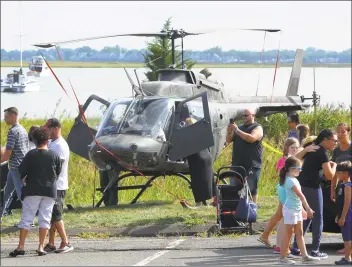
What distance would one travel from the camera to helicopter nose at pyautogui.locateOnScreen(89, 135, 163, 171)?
18203 mm

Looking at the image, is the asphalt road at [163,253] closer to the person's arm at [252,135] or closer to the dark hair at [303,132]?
the person's arm at [252,135]

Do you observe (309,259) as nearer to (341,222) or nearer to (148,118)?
(341,222)

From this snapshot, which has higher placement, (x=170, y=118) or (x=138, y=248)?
(x=170, y=118)

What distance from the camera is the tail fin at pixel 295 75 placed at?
2566 centimetres

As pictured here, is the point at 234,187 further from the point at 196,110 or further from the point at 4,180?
the point at 4,180

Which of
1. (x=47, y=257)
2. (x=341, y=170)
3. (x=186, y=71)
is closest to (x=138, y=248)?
(x=47, y=257)

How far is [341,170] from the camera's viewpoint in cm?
1360

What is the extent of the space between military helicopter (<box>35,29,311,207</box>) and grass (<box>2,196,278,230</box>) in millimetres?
809

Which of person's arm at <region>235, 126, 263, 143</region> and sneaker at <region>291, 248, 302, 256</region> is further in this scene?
person's arm at <region>235, 126, 263, 143</region>

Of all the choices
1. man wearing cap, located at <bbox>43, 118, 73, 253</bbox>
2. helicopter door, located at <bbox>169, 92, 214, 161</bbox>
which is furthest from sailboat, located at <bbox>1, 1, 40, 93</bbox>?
man wearing cap, located at <bbox>43, 118, 73, 253</bbox>

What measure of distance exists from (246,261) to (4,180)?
6930mm

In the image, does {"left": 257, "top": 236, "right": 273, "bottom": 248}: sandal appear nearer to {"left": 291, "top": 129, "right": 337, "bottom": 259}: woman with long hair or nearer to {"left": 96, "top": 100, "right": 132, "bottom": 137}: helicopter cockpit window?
{"left": 291, "top": 129, "right": 337, "bottom": 259}: woman with long hair

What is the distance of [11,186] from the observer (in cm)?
1755

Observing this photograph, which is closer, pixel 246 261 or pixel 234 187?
pixel 246 261
